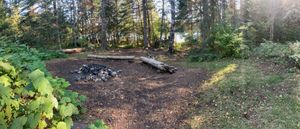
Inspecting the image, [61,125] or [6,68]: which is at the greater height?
[6,68]

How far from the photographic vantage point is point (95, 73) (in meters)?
9.26

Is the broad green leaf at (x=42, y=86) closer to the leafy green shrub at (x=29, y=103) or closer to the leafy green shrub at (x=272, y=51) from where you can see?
the leafy green shrub at (x=29, y=103)

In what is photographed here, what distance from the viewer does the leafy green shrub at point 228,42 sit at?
36.7ft

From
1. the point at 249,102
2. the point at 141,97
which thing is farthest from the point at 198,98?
the point at 141,97

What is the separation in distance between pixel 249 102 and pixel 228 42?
4840mm

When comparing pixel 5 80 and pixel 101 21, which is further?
pixel 101 21

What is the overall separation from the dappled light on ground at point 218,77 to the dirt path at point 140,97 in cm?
25

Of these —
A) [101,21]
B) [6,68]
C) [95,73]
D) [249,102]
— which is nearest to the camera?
[6,68]

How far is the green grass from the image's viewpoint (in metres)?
5.97

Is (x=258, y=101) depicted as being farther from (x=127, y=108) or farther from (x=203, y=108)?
(x=127, y=108)

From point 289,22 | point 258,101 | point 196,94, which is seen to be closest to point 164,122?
point 196,94

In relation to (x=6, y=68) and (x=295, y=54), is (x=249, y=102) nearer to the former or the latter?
(x=295, y=54)

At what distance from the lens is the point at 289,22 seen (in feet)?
45.5

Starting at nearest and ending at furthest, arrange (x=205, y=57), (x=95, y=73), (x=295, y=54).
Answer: (x=295, y=54)
(x=95, y=73)
(x=205, y=57)
